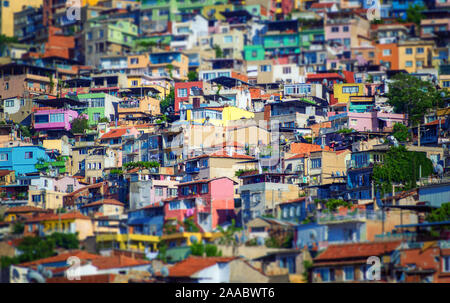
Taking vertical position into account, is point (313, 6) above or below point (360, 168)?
above

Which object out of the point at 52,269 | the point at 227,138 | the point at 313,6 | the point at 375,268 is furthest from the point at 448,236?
the point at 313,6

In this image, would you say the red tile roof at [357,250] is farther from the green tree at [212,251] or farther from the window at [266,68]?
the window at [266,68]

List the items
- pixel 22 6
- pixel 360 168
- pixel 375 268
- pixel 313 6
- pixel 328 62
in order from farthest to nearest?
pixel 22 6 < pixel 313 6 < pixel 328 62 < pixel 360 168 < pixel 375 268

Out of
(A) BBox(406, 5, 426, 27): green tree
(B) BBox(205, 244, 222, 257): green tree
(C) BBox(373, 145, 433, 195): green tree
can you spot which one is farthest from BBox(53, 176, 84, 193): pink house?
(A) BBox(406, 5, 426, 27): green tree

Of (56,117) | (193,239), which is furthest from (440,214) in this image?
(56,117)

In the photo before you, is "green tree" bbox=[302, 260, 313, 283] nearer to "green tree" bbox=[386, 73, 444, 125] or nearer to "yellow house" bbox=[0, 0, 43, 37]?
"green tree" bbox=[386, 73, 444, 125]

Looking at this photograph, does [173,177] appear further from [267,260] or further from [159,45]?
[159,45]

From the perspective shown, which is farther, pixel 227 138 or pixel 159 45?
pixel 159 45
